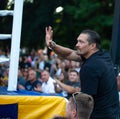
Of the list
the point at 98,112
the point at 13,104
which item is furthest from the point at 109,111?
the point at 13,104

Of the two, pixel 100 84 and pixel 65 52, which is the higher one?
pixel 65 52

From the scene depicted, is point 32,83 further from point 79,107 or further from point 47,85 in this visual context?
point 79,107

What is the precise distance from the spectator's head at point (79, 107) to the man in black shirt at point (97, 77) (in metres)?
0.77

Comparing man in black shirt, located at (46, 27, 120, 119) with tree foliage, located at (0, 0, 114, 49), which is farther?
tree foliage, located at (0, 0, 114, 49)

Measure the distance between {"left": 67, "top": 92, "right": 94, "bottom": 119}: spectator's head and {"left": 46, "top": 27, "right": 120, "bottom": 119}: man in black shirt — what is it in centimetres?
77

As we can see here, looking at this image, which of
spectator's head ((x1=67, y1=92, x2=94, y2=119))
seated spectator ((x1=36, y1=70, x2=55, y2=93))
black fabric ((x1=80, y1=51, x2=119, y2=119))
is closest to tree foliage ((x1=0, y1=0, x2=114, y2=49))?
seated spectator ((x1=36, y1=70, x2=55, y2=93))

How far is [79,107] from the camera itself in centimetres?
337

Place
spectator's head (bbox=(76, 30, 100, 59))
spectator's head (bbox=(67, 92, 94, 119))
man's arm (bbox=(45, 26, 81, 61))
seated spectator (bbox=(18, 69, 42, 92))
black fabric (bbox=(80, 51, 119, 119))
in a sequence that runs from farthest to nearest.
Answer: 1. seated spectator (bbox=(18, 69, 42, 92))
2. man's arm (bbox=(45, 26, 81, 61))
3. spectator's head (bbox=(76, 30, 100, 59))
4. black fabric (bbox=(80, 51, 119, 119))
5. spectator's head (bbox=(67, 92, 94, 119))

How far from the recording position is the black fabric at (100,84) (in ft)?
13.8

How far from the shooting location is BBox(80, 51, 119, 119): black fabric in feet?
13.8

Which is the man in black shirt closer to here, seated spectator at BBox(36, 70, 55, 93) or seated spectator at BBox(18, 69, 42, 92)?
seated spectator at BBox(36, 70, 55, 93)

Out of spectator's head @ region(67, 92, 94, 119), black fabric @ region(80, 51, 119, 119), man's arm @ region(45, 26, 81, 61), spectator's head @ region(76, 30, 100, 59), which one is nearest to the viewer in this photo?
spectator's head @ region(67, 92, 94, 119)

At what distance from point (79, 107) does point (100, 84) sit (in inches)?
36.7

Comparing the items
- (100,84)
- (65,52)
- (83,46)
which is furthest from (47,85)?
(100,84)
